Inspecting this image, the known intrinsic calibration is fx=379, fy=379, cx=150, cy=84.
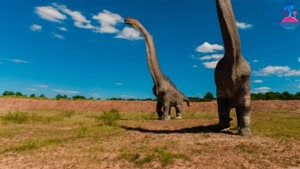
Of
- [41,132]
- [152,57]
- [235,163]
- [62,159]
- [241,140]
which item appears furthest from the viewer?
[152,57]

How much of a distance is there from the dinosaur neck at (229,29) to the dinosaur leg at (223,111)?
2347mm

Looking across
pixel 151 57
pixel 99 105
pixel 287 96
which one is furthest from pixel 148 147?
pixel 287 96

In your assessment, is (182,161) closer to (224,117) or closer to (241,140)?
(241,140)

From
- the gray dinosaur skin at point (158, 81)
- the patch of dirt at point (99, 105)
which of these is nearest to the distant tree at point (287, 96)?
the patch of dirt at point (99, 105)

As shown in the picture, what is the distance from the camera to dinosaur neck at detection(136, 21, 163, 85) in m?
22.1

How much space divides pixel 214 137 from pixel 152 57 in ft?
27.6

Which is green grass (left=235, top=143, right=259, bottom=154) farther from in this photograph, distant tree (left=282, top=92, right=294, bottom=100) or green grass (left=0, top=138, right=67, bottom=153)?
distant tree (left=282, top=92, right=294, bottom=100)

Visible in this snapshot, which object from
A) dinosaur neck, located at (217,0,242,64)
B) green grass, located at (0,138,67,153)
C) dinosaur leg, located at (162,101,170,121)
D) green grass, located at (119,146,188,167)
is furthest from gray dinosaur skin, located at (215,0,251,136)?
green grass, located at (0,138,67,153)

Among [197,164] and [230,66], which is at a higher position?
[230,66]

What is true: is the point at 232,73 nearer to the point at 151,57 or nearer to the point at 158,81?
the point at 151,57

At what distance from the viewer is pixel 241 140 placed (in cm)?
1417

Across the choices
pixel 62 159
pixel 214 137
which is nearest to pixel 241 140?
pixel 214 137

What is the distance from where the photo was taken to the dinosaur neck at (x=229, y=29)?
1414 cm

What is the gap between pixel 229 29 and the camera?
46.6ft
